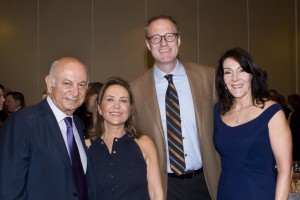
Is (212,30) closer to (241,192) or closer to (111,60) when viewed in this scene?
(111,60)

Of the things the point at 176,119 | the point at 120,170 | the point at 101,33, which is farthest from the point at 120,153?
the point at 101,33

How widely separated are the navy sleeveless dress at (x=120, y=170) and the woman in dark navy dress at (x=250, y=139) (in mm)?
547

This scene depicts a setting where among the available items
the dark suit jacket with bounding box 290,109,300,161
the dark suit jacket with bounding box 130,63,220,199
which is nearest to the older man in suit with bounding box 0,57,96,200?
the dark suit jacket with bounding box 130,63,220,199

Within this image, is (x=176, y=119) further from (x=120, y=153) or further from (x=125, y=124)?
(x=120, y=153)

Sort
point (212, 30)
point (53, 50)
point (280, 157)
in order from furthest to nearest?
point (212, 30)
point (53, 50)
point (280, 157)

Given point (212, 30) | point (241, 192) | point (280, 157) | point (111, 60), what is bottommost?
point (241, 192)

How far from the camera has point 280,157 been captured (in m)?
2.29

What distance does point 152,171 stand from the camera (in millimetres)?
2438

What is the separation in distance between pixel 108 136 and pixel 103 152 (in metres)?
0.14

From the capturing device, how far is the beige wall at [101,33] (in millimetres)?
7215

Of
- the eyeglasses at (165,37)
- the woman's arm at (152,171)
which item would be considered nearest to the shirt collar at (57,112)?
the woman's arm at (152,171)

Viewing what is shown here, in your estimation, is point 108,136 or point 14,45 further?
point 14,45

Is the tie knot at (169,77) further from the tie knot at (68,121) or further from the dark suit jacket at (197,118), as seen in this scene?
the tie knot at (68,121)

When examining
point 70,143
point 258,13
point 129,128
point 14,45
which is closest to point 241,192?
point 129,128
